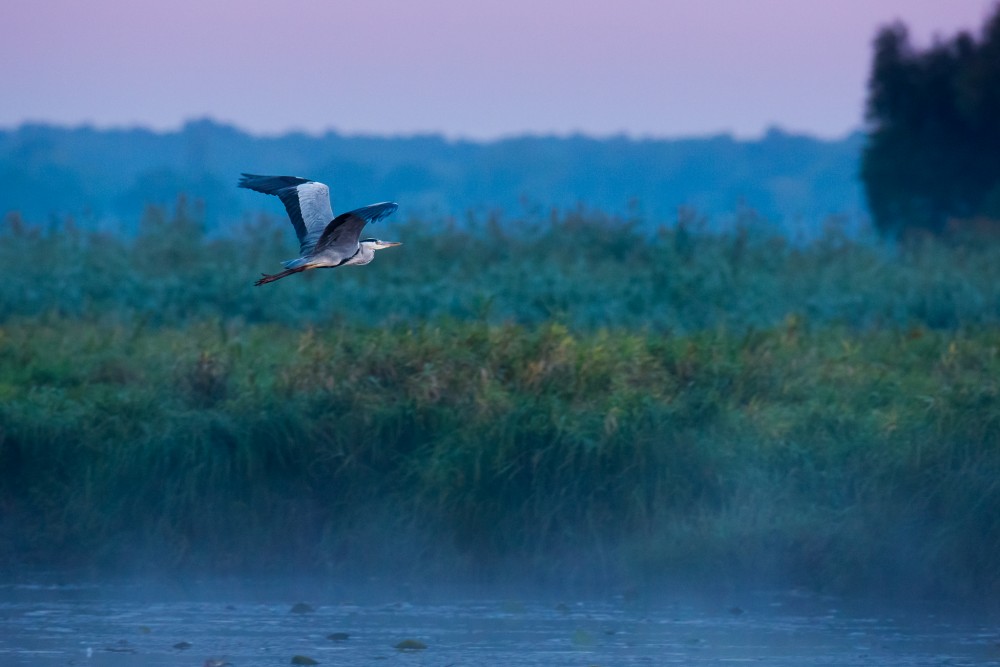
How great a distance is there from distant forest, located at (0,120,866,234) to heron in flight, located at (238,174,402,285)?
24.2m

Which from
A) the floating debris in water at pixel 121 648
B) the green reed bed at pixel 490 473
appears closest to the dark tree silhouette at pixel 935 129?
the green reed bed at pixel 490 473

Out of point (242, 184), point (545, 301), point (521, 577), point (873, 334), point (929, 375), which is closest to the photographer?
point (242, 184)

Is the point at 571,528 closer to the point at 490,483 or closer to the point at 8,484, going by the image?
the point at 490,483

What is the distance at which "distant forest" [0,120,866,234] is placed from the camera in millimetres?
34594

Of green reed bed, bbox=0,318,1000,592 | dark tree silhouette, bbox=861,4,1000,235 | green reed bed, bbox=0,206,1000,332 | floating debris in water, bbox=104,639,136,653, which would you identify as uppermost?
dark tree silhouette, bbox=861,4,1000,235

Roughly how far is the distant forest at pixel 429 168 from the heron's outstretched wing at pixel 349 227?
2472 cm

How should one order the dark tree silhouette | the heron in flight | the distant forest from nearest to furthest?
1. the heron in flight
2. the dark tree silhouette
3. the distant forest

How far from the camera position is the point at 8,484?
24.5 feet

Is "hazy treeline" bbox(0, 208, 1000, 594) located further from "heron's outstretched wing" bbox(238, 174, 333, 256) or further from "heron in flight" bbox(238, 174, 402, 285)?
"heron's outstretched wing" bbox(238, 174, 333, 256)

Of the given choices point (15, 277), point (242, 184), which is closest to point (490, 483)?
point (242, 184)

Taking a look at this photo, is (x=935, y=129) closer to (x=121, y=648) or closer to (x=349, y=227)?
(x=349, y=227)

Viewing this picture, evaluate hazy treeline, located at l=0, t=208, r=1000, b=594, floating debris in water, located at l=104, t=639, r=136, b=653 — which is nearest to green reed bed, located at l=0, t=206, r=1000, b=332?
hazy treeline, located at l=0, t=208, r=1000, b=594

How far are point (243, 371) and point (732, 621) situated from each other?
3.45m

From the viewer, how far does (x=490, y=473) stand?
23.9 feet
